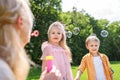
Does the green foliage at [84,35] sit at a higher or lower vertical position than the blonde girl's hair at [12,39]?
lower

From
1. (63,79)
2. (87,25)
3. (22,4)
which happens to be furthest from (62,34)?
(87,25)

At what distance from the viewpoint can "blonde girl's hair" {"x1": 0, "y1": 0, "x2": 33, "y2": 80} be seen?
1.43 m

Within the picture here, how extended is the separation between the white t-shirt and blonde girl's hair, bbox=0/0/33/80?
5.62m

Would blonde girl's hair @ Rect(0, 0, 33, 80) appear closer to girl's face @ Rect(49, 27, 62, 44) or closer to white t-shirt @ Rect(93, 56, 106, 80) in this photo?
girl's face @ Rect(49, 27, 62, 44)

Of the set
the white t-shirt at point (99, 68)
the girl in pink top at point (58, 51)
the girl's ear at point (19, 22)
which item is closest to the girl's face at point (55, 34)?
the girl in pink top at point (58, 51)

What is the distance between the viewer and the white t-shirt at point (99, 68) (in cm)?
705

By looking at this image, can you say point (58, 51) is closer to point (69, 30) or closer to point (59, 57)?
point (59, 57)

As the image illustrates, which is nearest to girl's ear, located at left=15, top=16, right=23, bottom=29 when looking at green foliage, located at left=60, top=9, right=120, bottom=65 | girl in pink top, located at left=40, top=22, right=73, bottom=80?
girl in pink top, located at left=40, top=22, right=73, bottom=80

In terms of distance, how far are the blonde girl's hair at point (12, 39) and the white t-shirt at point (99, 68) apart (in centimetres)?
562

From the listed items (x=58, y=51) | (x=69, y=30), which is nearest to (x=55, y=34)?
(x=58, y=51)

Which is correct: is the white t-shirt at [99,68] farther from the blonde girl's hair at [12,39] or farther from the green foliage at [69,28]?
the green foliage at [69,28]

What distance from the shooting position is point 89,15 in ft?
193

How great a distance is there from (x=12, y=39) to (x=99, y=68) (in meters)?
5.77

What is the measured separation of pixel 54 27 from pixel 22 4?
5032 mm
